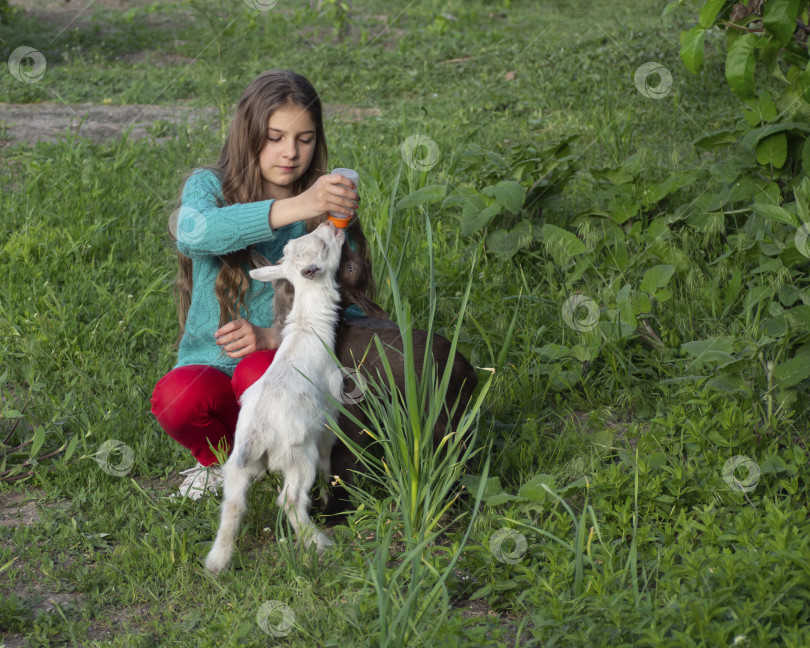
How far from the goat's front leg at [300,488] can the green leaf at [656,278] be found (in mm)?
1571

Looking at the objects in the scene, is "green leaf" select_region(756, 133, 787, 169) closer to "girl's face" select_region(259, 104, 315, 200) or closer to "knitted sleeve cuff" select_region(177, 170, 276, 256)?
"girl's face" select_region(259, 104, 315, 200)

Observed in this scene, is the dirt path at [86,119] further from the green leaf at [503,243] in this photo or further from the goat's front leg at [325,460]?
the goat's front leg at [325,460]

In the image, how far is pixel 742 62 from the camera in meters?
3.08

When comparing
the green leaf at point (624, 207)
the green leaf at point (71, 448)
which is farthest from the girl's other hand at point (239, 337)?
the green leaf at point (624, 207)

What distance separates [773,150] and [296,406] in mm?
2375

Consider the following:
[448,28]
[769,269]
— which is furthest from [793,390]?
[448,28]

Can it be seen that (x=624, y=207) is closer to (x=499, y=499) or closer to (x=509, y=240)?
(x=509, y=240)

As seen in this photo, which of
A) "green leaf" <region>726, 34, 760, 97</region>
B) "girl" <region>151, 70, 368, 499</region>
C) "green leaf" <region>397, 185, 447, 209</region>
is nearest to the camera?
"girl" <region>151, 70, 368, 499</region>

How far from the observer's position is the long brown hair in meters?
2.86

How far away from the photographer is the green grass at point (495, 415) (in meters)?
2.12

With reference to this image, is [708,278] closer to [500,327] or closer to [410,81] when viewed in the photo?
[500,327]

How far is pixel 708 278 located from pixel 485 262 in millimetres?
974

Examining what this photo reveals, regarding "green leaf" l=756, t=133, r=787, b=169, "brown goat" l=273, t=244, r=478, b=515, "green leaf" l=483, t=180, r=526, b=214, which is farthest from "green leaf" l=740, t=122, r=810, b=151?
"brown goat" l=273, t=244, r=478, b=515

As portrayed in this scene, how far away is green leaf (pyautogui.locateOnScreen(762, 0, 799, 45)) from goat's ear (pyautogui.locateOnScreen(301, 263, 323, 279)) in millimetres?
1776
